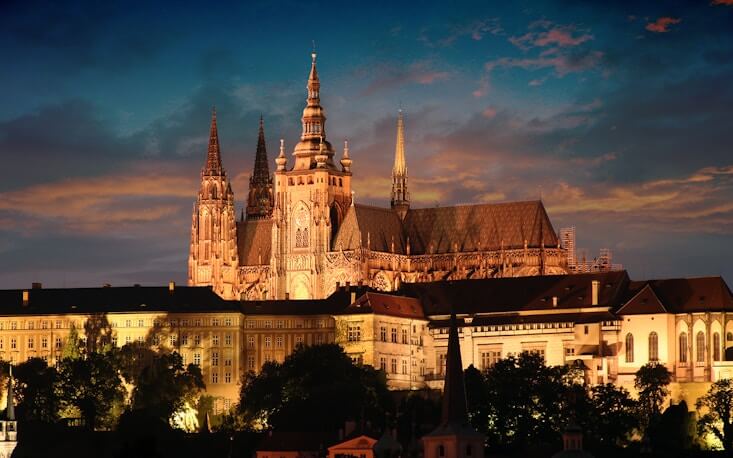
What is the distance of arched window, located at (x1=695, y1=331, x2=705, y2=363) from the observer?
531 feet

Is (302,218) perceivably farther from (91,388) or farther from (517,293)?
(91,388)

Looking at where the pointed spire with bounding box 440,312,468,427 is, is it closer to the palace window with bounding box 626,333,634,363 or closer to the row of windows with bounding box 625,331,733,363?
the row of windows with bounding box 625,331,733,363

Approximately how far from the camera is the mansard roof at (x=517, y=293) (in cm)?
17075

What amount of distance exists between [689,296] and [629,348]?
5.89 m

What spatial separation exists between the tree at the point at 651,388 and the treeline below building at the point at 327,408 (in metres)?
0.14

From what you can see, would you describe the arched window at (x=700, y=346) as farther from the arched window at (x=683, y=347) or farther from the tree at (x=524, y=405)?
the tree at (x=524, y=405)

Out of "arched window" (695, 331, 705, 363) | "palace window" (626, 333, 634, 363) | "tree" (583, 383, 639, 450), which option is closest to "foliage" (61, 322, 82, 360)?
"palace window" (626, 333, 634, 363)

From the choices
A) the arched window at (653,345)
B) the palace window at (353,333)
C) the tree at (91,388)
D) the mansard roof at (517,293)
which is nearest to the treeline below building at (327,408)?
the tree at (91,388)

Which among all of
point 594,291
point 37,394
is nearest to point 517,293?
point 594,291

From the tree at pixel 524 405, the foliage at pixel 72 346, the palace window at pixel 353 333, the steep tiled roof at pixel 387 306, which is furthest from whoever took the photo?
the steep tiled roof at pixel 387 306

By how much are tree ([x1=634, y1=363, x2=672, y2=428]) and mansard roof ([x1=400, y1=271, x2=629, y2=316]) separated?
10275mm

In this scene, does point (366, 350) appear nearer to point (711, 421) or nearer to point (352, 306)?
point (352, 306)

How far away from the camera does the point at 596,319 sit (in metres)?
166

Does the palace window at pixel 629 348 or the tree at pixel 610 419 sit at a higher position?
the palace window at pixel 629 348
